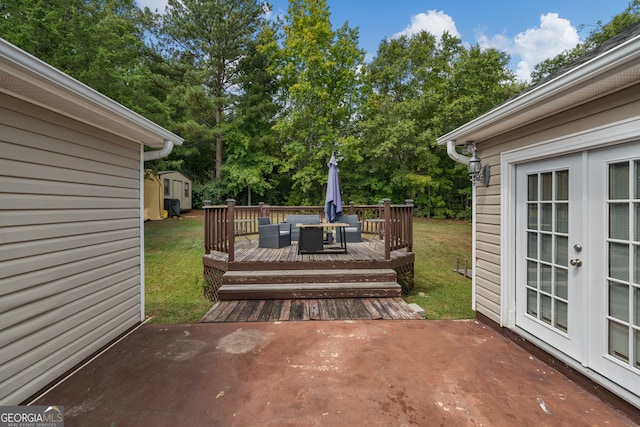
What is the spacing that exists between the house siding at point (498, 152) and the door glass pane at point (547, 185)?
12.6 inches

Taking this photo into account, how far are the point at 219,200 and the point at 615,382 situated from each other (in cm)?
1747

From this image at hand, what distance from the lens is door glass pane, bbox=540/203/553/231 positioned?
8.40 feet

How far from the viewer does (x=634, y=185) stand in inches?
74.2

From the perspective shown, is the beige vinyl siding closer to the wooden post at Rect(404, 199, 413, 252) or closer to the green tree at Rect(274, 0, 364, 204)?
the wooden post at Rect(404, 199, 413, 252)

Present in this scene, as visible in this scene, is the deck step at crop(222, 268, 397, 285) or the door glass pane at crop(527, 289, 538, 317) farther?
the deck step at crop(222, 268, 397, 285)

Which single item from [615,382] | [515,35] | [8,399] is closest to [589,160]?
[615,382]

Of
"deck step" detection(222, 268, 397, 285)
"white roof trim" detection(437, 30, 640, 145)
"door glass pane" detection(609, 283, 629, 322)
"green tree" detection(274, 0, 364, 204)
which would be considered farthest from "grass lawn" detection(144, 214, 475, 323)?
"green tree" detection(274, 0, 364, 204)

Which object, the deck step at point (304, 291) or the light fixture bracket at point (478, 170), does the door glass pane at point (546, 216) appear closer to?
the light fixture bracket at point (478, 170)

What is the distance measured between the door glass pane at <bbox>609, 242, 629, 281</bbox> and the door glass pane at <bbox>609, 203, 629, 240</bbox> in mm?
68

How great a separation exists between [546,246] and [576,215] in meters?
0.46

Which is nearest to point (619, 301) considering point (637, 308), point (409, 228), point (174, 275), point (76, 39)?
point (637, 308)

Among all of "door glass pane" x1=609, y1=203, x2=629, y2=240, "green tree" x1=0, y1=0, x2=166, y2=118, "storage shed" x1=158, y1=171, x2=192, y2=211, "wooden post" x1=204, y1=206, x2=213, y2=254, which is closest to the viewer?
"door glass pane" x1=609, y1=203, x2=629, y2=240

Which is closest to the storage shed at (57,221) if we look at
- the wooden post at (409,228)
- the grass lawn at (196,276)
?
the grass lawn at (196,276)

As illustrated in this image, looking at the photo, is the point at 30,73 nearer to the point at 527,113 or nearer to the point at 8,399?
the point at 8,399
